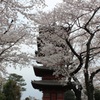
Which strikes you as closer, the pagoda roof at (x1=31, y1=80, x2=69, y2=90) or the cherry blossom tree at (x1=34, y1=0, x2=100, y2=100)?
the cherry blossom tree at (x1=34, y1=0, x2=100, y2=100)

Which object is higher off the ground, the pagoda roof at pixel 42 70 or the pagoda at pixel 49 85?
the pagoda roof at pixel 42 70

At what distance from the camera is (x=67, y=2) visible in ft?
51.7

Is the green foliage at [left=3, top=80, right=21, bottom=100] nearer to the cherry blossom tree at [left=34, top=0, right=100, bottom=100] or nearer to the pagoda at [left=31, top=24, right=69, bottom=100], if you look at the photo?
the pagoda at [left=31, top=24, right=69, bottom=100]

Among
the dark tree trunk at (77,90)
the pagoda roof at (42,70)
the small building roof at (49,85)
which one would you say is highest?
the pagoda roof at (42,70)

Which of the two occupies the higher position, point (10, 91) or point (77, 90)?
point (10, 91)

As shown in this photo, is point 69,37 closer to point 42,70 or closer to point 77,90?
point 77,90

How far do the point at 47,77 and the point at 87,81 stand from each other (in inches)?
417

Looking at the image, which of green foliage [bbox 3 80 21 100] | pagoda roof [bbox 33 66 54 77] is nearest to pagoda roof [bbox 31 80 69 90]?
pagoda roof [bbox 33 66 54 77]

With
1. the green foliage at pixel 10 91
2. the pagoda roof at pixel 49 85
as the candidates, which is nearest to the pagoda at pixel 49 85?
the pagoda roof at pixel 49 85

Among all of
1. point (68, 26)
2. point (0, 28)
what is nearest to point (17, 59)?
point (0, 28)

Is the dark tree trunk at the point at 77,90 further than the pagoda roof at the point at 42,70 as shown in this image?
No

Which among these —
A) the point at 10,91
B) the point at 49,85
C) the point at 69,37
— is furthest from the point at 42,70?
the point at 10,91

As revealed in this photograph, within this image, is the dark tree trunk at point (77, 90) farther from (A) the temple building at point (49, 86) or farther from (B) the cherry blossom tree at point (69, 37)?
(A) the temple building at point (49, 86)

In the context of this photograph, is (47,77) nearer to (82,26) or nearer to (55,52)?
(55,52)
